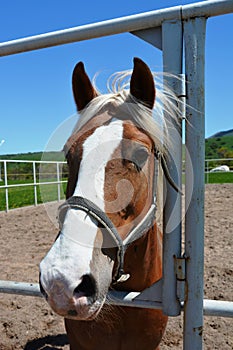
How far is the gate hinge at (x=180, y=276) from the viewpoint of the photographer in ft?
4.09

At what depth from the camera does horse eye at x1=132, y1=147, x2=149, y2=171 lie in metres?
1.28

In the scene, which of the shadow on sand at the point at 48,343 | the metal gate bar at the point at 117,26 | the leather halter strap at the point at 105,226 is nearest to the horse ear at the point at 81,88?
the metal gate bar at the point at 117,26

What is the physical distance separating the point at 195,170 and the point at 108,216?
0.35 m

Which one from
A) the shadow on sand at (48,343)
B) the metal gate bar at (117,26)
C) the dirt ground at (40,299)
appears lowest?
the shadow on sand at (48,343)

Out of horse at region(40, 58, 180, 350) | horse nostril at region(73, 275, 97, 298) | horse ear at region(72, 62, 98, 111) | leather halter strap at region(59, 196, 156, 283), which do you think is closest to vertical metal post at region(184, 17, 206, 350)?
horse at region(40, 58, 180, 350)

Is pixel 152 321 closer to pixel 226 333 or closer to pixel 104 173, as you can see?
pixel 104 173

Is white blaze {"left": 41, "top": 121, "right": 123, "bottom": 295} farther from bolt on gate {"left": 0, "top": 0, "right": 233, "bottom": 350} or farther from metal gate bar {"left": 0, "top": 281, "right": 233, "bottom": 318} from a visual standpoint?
metal gate bar {"left": 0, "top": 281, "right": 233, "bottom": 318}

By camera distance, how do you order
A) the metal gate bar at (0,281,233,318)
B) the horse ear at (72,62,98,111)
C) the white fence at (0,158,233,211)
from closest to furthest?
1. the metal gate bar at (0,281,233,318)
2. the horse ear at (72,62,98,111)
3. the white fence at (0,158,233,211)

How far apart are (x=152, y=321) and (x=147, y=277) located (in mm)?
223

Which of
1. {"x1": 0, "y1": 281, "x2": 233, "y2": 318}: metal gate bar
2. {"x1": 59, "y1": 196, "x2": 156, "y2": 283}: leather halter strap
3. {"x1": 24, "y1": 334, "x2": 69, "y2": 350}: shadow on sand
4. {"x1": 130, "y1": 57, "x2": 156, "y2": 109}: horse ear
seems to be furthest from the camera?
{"x1": 24, "y1": 334, "x2": 69, "y2": 350}: shadow on sand

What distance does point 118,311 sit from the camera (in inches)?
62.2

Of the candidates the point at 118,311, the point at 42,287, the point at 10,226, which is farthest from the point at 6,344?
the point at 10,226

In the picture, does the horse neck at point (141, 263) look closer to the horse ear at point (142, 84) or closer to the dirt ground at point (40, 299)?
the horse ear at point (142, 84)

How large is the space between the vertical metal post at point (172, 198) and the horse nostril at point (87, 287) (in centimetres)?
33
